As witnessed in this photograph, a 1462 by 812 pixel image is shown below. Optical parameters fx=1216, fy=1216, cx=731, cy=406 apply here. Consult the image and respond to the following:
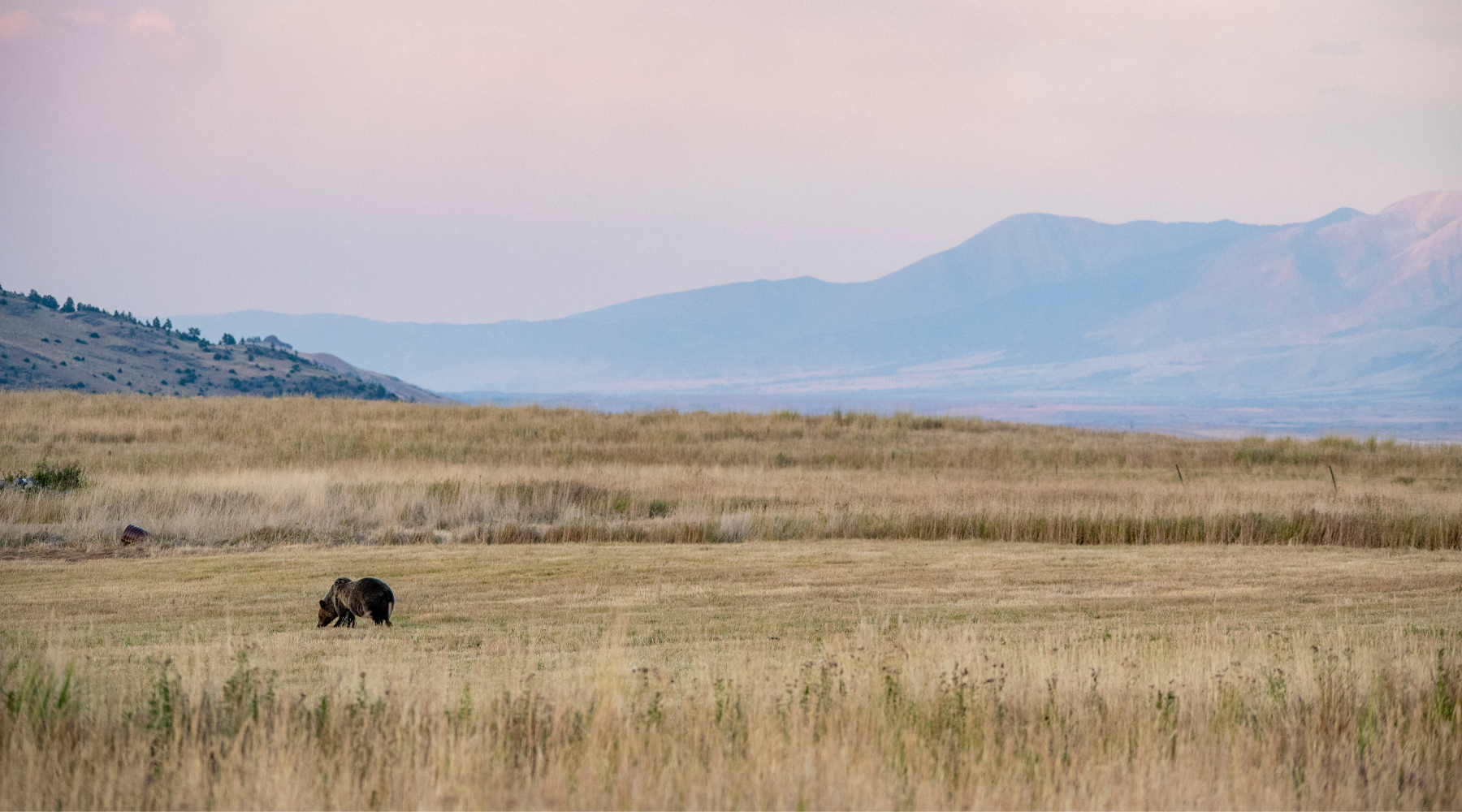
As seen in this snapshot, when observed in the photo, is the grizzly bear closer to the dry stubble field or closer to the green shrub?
the dry stubble field

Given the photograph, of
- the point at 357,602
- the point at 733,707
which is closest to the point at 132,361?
the point at 357,602

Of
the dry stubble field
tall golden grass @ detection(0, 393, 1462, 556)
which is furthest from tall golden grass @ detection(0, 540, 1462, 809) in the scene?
tall golden grass @ detection(0, 393, 1462, 556)

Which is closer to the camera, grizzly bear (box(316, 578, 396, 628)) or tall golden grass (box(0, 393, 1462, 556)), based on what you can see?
grizzly bear (box(316, 578, 396, 628))

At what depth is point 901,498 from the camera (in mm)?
26031

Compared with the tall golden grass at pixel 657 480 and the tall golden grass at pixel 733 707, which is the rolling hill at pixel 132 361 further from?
the tall golden grass at pixel 733 707

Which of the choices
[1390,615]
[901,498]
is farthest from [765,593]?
[901,498]

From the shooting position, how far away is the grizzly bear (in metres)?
12.1

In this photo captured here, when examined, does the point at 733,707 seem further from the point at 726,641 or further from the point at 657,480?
the point at 657,480

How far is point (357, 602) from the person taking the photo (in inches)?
479

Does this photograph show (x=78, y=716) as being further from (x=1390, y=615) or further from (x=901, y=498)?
(x=901, y=498)

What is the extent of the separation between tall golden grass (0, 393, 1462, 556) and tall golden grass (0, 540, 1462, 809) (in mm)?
8057

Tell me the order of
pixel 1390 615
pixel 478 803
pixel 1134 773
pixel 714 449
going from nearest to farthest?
1. pixel 478 803
2. pixel 1134 773
3. pixel 1390 615
4. pixel 714 449

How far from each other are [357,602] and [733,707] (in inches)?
229

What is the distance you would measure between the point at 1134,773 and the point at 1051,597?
8.36 meters
